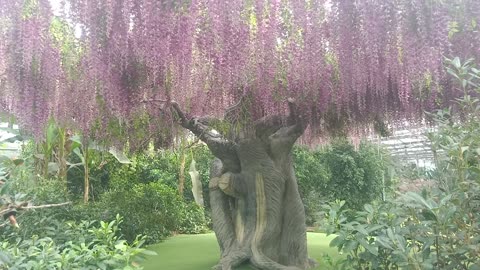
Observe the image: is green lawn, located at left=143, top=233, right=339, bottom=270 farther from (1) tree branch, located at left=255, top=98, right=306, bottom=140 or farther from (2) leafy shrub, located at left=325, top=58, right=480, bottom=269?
(2) leafy shrub, located at left=325, top=58, right=480, bottom=269

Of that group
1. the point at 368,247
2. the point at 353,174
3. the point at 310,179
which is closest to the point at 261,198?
the point at 368,247

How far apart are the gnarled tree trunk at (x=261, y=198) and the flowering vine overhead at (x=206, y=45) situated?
1686mm

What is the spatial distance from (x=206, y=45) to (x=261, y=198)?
8.97ft

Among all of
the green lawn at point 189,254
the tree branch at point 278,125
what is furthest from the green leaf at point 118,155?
the tree branch at point 278,125

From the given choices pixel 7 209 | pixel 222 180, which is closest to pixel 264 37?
pixel 7 209

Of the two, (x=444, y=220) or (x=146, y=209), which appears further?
(x=146, y=209)

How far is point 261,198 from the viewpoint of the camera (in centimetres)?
507

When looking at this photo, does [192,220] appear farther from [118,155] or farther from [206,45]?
[206,45]

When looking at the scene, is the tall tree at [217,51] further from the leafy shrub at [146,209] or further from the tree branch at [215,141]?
the leafy shrub at [146,209]

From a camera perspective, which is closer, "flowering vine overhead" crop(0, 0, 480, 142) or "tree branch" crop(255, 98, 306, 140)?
"flowering vine overhead" crop(0, 0, 480, 142)

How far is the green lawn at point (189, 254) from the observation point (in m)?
5.38

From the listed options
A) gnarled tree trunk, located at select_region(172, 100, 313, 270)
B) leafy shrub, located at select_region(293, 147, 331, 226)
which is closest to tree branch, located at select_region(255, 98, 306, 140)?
gnarled tree trunk, located at select_region(172, 100, 313, 270)

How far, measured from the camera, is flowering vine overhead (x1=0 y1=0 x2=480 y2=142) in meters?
2.47

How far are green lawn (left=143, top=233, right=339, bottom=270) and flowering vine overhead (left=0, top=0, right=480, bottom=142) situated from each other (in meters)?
2.66
